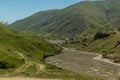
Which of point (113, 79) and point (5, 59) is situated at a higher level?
point (5, 59)

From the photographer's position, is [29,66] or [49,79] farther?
[29,66]

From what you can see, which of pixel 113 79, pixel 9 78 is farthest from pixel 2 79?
pixel 113 79

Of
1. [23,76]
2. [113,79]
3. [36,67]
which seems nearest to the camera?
[23,76]

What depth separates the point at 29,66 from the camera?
470ft

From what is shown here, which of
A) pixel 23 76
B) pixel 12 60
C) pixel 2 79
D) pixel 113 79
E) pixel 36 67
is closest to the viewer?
pixel 2 79

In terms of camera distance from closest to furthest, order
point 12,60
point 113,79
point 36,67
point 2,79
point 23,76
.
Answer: point 2,79 < point 23,76 < point 113,79 < point 36,67 < point 12,60

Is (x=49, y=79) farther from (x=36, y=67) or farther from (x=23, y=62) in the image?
(x=23, y=62)

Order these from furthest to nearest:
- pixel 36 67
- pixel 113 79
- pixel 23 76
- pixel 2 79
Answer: pixel 36 67 → pixel 113 79 → pixel 23 76 → pixel 2 79

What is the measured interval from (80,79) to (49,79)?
925 centimetres

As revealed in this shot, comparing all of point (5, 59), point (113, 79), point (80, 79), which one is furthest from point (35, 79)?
point (5, 59)

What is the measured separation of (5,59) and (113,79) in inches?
2246

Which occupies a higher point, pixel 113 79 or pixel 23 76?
pixel 23 76

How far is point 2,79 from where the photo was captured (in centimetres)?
8138

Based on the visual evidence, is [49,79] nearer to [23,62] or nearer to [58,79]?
[58,79]
